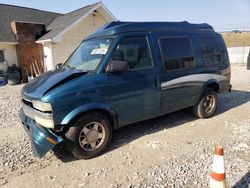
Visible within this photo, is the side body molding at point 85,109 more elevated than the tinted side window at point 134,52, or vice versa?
the tinted side window at point 134,52

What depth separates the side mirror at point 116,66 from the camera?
3820 mm

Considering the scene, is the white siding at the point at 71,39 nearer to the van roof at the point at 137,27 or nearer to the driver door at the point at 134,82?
the van roof at the point at 137,27

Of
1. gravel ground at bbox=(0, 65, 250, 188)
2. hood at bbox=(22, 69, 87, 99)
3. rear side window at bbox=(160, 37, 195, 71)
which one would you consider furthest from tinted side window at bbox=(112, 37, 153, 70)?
gravel ground at bbox=(0, 65, 250, 188)

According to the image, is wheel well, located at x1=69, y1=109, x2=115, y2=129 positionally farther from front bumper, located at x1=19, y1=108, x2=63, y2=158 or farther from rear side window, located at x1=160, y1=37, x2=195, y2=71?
rear side window, located at x1=160, y1=37, x2=195, y2=71

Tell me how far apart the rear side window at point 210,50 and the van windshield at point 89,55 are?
2.66 meters

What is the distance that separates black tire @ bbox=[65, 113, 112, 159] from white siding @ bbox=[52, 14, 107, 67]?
11711 mm

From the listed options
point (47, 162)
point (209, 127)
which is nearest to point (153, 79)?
point (209, 127)

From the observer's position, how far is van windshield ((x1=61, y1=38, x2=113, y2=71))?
4.06 m

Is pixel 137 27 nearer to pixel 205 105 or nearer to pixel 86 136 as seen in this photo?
pixel 86 136

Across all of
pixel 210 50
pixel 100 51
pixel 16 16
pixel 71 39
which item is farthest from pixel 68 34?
pixel 100 51

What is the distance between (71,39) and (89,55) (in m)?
11.7

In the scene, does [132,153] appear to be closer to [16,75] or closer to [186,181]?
[186,181]

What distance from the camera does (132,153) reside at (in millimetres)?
4051

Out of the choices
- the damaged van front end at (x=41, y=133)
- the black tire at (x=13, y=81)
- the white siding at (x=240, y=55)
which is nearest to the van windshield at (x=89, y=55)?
the damaged van front end at (x=41, y=133)
